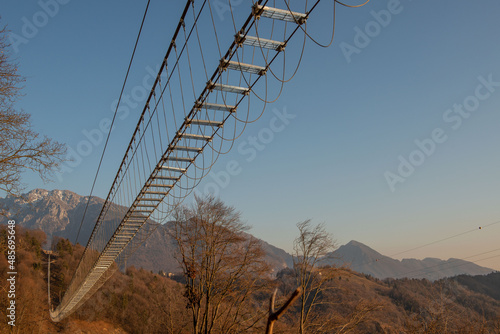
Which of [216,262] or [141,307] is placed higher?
[216,262]

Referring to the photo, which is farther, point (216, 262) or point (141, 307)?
point (141, 307)

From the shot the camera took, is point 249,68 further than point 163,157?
No

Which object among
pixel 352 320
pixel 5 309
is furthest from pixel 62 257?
pixel 352 320

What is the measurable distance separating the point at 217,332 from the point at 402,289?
93.8 meters

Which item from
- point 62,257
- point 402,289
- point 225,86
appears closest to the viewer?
point 225,86

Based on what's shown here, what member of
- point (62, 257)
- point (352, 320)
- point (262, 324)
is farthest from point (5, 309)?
point (62, 257)

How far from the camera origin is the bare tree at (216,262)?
18750 millimetres

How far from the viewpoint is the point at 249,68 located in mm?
7445

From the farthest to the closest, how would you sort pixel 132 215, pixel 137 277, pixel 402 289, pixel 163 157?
pixel 402 289 < pixel 137 277 < pixel 132 215 < pixel 163 157

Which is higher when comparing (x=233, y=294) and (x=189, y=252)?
(x=189, y=252)

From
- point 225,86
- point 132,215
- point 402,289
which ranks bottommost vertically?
point 402,289

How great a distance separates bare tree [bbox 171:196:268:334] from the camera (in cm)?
1875

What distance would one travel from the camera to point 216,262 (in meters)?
19.5

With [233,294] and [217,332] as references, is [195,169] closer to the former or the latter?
[233,294]
